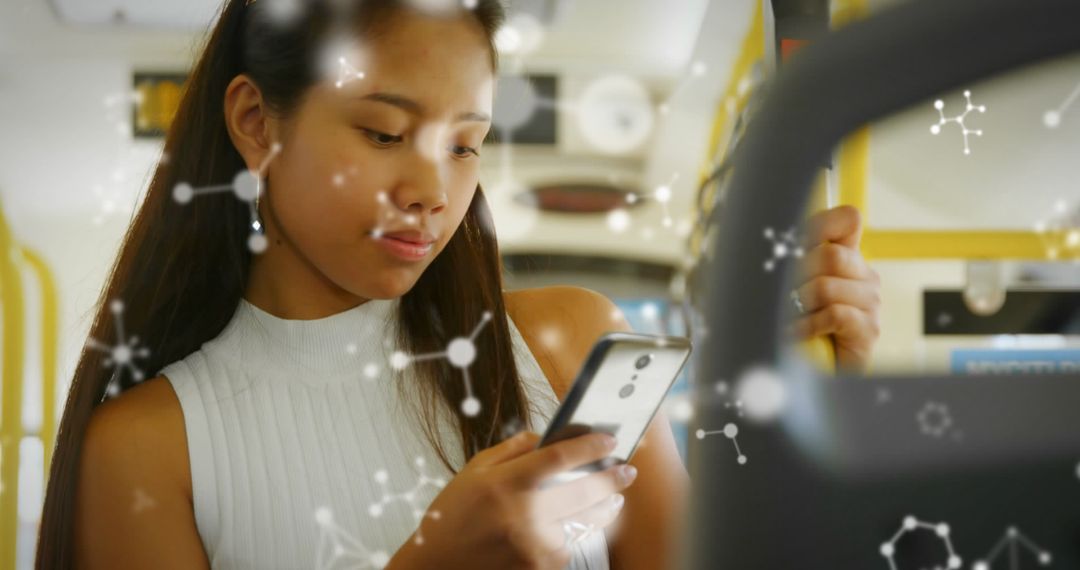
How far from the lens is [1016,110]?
1220 mm

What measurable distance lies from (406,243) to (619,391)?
0.59 feet

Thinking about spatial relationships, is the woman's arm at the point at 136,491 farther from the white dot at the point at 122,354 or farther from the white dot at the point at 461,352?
the white dot at the point at 461,352

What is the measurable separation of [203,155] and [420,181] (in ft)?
0.51

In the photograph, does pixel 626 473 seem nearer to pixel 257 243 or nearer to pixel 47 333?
pixel 257 243

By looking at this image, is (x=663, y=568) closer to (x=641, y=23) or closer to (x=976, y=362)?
(x=976, y=362)

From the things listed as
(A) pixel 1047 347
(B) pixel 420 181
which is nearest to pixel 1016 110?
(A) pixel 1047 347
